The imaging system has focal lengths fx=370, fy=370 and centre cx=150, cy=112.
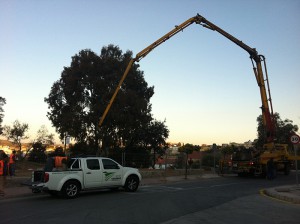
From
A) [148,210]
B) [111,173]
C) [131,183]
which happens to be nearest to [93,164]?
[111,173]

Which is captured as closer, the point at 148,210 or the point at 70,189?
the point at 148,210

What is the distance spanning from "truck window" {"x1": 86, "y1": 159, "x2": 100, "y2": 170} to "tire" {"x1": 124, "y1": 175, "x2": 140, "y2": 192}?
1.85 metres

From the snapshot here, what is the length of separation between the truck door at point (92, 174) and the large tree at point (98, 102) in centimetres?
2229

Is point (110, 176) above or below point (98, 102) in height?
below

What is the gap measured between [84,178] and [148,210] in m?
4.67

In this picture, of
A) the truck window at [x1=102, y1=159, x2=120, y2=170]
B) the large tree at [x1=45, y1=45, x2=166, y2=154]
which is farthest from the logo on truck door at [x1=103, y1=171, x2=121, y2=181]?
the large tree at [x1=45, y1=45, x2=166, y2=154]

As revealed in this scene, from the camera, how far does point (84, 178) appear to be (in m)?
15.7

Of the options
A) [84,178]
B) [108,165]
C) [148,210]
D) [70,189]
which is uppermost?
[108,165]

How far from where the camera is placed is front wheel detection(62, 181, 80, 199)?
15.0 m

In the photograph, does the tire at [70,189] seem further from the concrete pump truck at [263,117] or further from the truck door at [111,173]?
the concrete pump truck at [263,117]

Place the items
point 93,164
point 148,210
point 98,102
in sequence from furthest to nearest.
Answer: point 98,102 → point 93,164 → point 148,210

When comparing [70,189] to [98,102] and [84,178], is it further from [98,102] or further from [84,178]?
[98,102]

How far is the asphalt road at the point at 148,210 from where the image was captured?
33.7 feet

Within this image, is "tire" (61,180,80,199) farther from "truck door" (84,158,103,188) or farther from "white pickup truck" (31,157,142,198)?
"truck door" (84,158,103,188)
